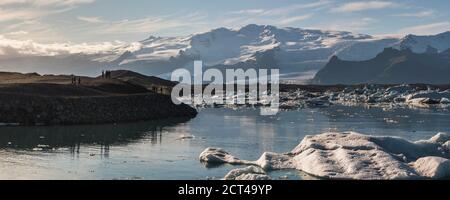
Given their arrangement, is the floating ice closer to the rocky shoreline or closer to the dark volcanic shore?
the rocky shoreline

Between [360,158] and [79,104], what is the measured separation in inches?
1463

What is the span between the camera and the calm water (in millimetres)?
27062

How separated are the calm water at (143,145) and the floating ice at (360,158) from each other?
124 cm

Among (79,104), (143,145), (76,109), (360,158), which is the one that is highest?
(79,104)

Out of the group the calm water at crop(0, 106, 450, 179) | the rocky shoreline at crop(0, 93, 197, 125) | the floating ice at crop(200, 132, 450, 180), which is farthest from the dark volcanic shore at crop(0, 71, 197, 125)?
the floating ice at crop(200, 132, 450, 180)

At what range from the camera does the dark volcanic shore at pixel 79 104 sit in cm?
5344

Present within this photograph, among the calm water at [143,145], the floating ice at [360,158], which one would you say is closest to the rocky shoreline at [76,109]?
the calm water at [143,145]

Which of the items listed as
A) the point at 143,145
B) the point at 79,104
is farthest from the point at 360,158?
the point at 79,104

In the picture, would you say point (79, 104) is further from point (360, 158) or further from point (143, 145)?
point (360, 158)

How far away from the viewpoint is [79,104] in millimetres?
57719

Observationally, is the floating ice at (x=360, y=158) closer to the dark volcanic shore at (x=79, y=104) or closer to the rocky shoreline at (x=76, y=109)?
the rocky shoreline at (x=76, y=109)
